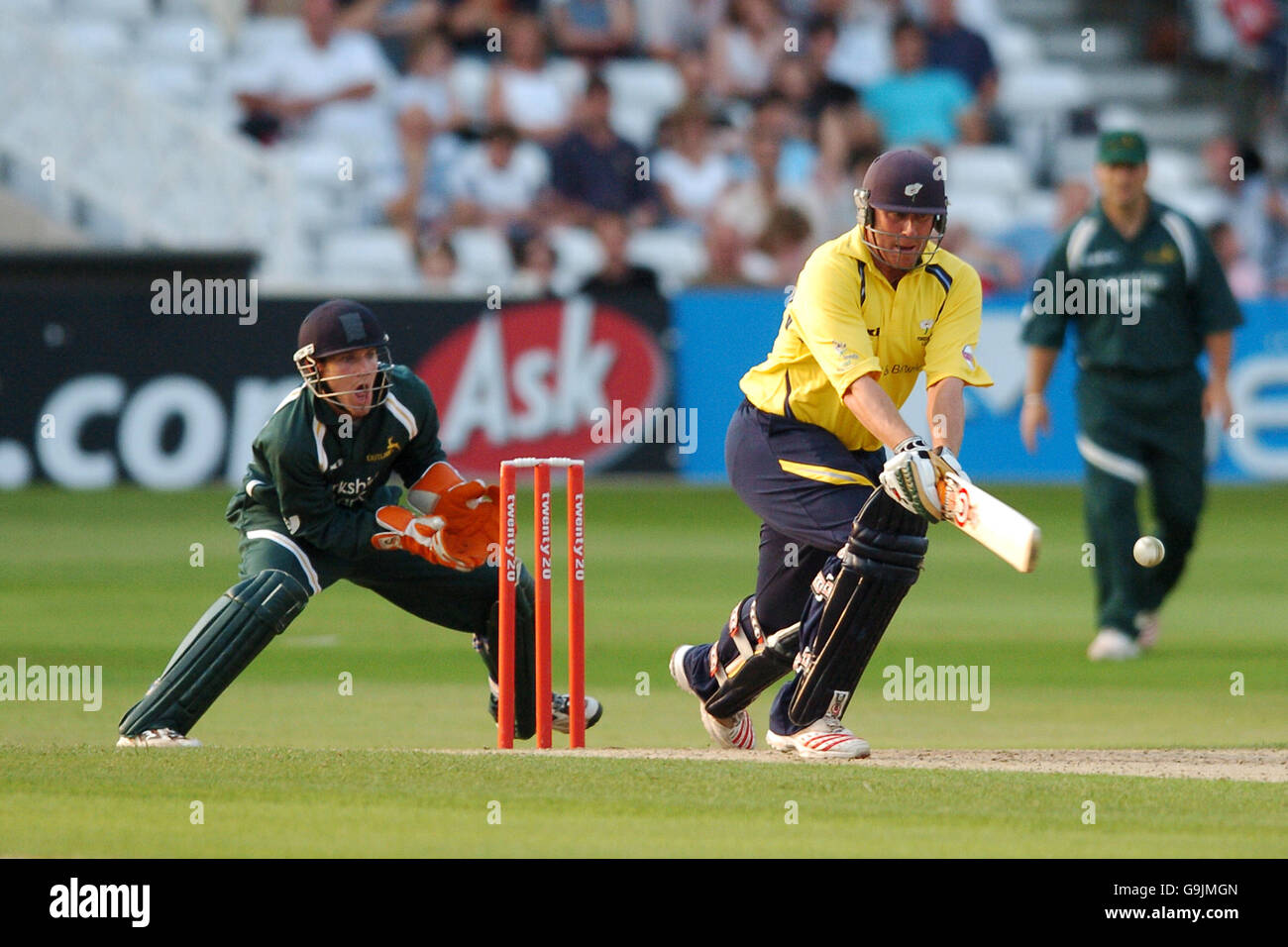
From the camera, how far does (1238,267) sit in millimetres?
19547

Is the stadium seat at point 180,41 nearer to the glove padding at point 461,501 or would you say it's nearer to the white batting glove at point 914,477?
the glove padding at point 461,501

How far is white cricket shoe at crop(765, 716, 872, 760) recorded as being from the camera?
6.89m

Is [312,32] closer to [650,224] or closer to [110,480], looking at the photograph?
[650,224]

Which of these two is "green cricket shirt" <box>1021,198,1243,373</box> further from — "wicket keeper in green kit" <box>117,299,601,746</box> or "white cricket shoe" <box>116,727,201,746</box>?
"white cricket shoe" <box>116,727,201,746</box>

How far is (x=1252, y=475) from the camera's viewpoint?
56.5 ft

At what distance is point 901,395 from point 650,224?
1194 cm

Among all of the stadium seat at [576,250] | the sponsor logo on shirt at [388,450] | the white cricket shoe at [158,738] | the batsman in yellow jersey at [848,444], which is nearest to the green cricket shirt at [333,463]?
the sponsor logo on shirt at [388,450]

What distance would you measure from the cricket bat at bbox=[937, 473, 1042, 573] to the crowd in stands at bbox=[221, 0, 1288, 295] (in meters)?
10.7

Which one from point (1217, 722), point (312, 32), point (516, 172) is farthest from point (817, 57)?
point (1217, 722)

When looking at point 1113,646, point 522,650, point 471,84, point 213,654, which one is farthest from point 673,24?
point 213,654

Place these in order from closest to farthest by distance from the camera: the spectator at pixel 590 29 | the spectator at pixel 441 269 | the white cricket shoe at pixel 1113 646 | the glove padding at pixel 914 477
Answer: the glove padding at pixel 914 477 < the white cricket shoe at pixel 1113 646 < the spectator at pixel 441 269 < the spectator at pixel 590 29

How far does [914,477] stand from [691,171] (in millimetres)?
13037

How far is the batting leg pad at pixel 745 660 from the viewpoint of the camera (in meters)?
7.19

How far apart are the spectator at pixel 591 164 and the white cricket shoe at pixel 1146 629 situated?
9152mm
